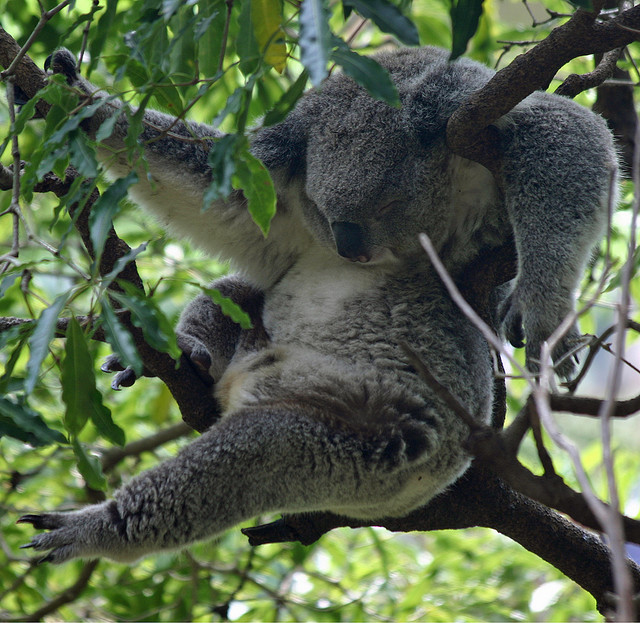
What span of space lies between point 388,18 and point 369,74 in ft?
0.42

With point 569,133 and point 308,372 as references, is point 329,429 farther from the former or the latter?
point 569,133

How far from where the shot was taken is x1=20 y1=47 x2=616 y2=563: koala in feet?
8.03

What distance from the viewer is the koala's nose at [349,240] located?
2719mm

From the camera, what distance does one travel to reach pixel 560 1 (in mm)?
3980

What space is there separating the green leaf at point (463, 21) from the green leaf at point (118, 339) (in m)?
1.15

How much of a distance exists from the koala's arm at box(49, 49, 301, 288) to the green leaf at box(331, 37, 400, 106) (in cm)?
109

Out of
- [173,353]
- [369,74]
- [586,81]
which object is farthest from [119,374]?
[586,81]

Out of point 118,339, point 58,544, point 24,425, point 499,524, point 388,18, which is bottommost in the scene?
point 499,524

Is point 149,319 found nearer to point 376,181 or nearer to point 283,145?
point 376,181

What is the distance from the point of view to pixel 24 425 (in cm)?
201

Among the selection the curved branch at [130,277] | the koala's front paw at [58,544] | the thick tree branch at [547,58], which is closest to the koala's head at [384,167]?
the thick tree branch at [547,58]

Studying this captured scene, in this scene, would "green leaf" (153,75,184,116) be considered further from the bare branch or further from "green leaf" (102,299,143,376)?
the bare branch

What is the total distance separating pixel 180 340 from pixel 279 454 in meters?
0.78

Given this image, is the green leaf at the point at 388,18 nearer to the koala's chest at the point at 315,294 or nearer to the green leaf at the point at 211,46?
the green leaf at the point at 211,46
